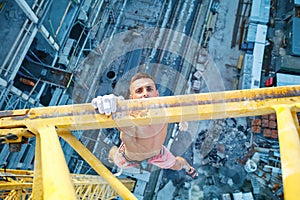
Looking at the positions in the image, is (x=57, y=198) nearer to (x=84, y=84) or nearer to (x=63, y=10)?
(x=63, y=10)

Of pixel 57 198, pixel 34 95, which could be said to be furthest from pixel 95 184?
pixel 57 198

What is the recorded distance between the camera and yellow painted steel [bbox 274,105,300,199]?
5334 mm

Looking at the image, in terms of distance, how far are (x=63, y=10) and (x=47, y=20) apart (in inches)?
45.7

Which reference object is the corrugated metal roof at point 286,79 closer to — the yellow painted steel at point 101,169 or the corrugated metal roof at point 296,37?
the corrugated metal roof at point 296,37

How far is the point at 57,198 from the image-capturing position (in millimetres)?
5309

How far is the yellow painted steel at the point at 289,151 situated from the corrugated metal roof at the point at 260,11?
25403 millimetres

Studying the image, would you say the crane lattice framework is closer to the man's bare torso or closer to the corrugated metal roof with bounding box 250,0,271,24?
the man's bare torso

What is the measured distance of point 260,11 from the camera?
1200 inches

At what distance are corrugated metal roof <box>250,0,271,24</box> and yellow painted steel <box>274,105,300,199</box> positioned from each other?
83.3 ft

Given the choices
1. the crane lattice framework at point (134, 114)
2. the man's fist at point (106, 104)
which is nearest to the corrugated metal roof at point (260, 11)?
the crane lattice framework at point (134, 114)

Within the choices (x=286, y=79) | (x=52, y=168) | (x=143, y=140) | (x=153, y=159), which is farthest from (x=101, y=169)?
(x=286, y=79)

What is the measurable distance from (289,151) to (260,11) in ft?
89.0

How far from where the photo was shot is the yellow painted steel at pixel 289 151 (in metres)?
5.33

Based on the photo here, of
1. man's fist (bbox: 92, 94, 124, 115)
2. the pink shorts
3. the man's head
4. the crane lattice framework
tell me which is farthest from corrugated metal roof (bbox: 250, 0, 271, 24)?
man's fist (bbox: 92, 94, 124, 115)
